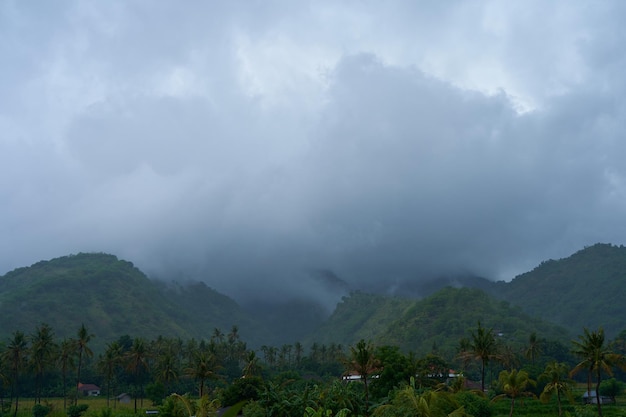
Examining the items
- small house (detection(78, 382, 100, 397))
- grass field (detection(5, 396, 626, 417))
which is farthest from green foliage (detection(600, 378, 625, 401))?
small house (detection(78, 382, 100, 397))

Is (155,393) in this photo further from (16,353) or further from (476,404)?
(476,404)

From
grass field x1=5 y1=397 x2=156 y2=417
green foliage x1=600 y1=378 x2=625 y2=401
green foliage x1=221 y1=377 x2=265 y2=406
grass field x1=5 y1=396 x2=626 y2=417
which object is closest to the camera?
grass field x1=5 y1=396 x2=626 y2=417

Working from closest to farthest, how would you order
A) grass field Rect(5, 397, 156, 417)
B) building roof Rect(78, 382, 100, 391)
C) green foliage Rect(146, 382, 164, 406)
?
1. grass field Rect(5, 397, 156, 417)
2. green foliage Rect(146, 382, 164, 406)
3. building roof Rect(78, 382, 100, 391)

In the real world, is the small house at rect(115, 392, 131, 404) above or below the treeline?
below

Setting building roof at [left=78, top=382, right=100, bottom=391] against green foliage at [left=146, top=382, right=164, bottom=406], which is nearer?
green foliage at [left=146, top=382, right=164, bottom=406]

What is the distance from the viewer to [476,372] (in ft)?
611

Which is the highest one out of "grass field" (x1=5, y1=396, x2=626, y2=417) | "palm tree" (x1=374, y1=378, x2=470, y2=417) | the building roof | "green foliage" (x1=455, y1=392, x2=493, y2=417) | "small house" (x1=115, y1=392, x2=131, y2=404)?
"palm tree" (x1=374, y1=378, x2=470, y2=417)

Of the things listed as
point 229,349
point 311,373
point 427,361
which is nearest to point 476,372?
point 311,373

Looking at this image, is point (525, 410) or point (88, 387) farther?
point (88, 387)

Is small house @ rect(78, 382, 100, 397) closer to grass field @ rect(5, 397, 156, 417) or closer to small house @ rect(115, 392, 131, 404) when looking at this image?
grass field @ rect(5, 397, 156, 417)

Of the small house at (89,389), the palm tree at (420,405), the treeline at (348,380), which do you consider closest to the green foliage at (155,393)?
the treeline at (348,380)

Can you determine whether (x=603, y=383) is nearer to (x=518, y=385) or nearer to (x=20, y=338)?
(x=518, y=385)

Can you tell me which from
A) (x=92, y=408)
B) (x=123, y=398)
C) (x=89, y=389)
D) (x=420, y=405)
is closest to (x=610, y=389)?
(x=420, y=405)

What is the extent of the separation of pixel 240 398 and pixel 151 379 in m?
70.5
